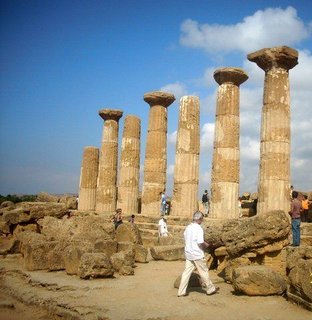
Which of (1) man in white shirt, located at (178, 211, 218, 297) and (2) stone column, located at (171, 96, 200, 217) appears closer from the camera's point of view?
(1) man in white shirt, located at (178, 211, 218, 297)

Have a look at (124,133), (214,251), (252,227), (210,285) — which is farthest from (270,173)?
(124,133)

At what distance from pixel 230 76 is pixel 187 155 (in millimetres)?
4322

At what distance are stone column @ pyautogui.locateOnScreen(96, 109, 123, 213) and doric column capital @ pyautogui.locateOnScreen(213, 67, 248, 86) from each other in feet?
32.3

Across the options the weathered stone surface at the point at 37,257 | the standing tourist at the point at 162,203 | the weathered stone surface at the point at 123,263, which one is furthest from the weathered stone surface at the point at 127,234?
the standing tourist at the point at 162,203

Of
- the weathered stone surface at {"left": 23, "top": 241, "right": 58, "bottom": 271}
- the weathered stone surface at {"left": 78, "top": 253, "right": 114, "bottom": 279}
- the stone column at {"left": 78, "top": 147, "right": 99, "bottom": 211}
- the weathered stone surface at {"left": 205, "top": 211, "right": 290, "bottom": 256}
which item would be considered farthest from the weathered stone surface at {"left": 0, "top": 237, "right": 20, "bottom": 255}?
the stone column at {"left": 78, "top": 147, "right": 99, "bottom": 211}

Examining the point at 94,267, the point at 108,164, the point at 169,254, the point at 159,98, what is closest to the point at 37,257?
the point at 94,267

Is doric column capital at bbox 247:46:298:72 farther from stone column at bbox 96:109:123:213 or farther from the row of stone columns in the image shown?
stone column at bbox 96:109:123:213

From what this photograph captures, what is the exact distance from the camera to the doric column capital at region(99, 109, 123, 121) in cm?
2598

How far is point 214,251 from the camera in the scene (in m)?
11.0

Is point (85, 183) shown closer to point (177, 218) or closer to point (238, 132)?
point (177, 218)

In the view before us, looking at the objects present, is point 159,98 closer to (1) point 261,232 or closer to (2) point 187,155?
(2) point 187,155

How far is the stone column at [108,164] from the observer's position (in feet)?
81.4

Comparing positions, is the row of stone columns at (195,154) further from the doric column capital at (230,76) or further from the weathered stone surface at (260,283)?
the weathered stone surface at (260,283)

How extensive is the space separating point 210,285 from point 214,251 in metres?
2.96
